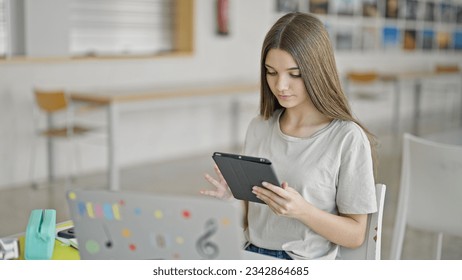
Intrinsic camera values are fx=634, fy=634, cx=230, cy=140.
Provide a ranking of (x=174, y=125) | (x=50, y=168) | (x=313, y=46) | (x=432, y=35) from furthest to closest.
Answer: (x=432, y=35) → (x=174, y=125) → (x=50, y=168) → (x=313, y=46)

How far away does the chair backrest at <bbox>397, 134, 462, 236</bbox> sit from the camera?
242 centimetres

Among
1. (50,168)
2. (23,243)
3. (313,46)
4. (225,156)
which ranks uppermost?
(313,46)

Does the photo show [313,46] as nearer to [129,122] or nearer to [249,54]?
[129,122]

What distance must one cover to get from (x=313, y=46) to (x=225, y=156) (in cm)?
37

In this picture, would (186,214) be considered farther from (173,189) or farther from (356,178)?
(173,189)

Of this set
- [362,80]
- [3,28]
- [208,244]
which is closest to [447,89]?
[362,80]

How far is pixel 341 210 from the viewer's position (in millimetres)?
1666

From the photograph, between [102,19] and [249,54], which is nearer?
[102,19]

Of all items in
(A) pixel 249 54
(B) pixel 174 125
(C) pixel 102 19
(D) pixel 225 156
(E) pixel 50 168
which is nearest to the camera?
(D) pixel 225 156

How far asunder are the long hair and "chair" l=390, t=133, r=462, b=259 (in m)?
0.88

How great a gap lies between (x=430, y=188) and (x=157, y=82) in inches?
155

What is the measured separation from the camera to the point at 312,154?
171cm
